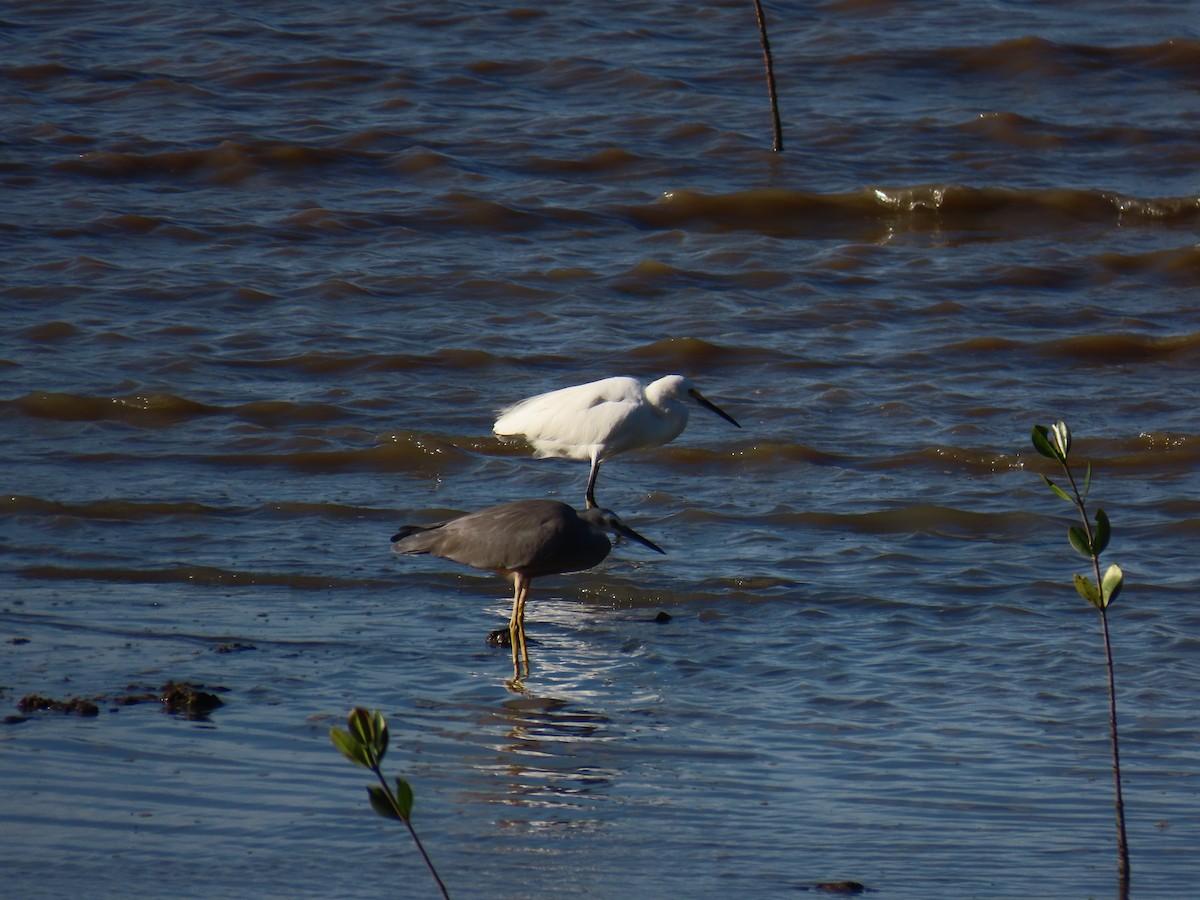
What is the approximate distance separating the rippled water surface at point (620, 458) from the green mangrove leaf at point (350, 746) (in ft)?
4.88

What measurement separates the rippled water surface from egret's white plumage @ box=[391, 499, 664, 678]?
296mm

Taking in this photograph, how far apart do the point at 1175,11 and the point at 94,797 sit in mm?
16759

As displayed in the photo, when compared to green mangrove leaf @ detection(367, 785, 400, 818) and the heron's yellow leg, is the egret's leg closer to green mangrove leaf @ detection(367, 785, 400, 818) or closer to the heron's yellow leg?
the heron's yellow leg

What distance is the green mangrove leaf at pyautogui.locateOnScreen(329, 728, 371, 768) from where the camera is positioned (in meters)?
2.41

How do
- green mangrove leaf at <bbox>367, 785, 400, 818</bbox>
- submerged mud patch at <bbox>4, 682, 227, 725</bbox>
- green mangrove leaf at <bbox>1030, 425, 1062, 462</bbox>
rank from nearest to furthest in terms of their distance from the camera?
green mangrove leaf at <bbox>367, 785, 400, 818</bbox> → green mangrove leaf at <bbox>1030, 425, 1062, 462</bbox> → submerged mud patch at <bbox>4, 682, 227, 725</bbox>

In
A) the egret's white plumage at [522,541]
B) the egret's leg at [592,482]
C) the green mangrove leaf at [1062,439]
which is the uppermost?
the green mangrove leaf at [1062,439]

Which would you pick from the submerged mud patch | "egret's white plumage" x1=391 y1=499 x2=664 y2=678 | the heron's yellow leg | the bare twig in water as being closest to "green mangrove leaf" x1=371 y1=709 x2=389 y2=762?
the submerged mud patch

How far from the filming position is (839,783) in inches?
185

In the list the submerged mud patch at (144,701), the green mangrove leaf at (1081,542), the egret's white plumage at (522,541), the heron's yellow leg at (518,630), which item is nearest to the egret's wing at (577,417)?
the egret's white plumage at (522,541)

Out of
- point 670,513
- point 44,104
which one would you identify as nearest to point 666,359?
point 670,513

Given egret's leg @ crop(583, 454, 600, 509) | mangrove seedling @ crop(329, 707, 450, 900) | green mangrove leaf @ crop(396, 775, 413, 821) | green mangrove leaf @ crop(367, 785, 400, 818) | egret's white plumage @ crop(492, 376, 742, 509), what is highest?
mangrove seedling @ crop(329, 707, 450, 900)

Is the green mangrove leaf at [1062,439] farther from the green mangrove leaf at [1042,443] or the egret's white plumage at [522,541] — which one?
the egret's white plumage at [522,541]

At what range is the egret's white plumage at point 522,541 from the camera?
6.33 m

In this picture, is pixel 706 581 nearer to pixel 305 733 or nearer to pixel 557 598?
pixel 557 598
